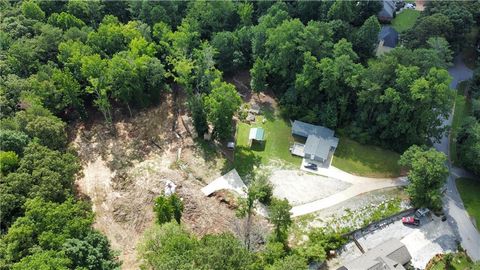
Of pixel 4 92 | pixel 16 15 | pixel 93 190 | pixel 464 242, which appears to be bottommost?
pixel 93 190

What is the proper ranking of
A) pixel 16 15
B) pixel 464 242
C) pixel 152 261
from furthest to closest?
1. pixel 16 15
2. pixel 464 242
3. pixel 152 261

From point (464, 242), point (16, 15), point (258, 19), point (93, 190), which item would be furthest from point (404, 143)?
point (16, 15)

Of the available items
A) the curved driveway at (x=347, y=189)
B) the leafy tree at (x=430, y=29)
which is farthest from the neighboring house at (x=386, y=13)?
the curved driveway at (x=347, y=189)

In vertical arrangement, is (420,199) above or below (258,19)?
below

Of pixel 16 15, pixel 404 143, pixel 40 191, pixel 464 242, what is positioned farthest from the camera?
pixel 16 15

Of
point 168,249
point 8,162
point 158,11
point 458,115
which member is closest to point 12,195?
point 8,162

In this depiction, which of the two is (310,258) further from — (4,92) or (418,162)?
(4,92)

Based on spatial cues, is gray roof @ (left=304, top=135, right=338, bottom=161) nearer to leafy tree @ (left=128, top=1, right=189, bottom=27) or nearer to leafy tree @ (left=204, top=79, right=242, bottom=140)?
leafy tree @ (left=204, top=79, right=242, bottom=140)

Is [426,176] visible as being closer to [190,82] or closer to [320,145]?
[320,145]
